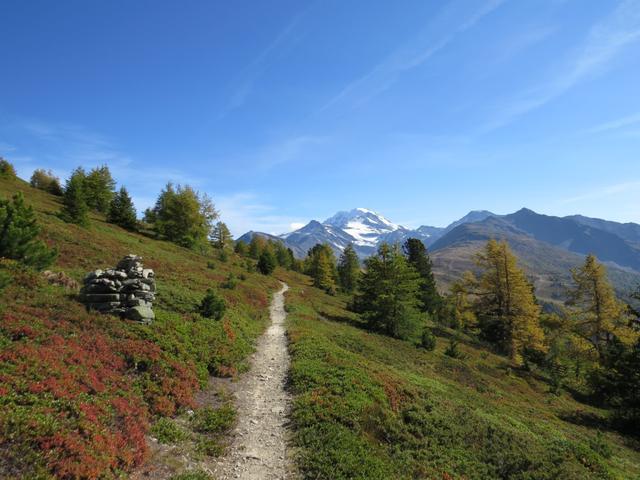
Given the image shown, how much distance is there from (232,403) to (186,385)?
6.60 ft

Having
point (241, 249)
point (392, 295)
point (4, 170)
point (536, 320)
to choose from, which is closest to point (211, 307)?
point (392, 295)

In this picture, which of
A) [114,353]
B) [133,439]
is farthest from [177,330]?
[133,439]

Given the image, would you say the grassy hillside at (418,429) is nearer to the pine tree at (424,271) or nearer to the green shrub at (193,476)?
the green shrub at (193,476)

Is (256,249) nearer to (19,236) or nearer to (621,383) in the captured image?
(19,236)

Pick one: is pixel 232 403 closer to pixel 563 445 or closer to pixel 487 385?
pixel 563 445

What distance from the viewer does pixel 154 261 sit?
108 ft

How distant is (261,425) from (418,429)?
6.53 metres

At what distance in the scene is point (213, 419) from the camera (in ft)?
38.5

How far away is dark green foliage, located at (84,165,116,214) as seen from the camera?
6378 centimetres

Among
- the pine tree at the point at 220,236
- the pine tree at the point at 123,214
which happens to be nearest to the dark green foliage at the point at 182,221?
the pine tree at the point at 123,214

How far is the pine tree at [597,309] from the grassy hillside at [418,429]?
56.1 feet

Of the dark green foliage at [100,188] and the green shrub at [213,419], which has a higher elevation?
the dark green foliage at [100,188]

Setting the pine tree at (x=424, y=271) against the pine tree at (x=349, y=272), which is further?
the pine tree at (x=349, y=272)

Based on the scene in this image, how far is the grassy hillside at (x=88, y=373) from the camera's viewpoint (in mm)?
7230
